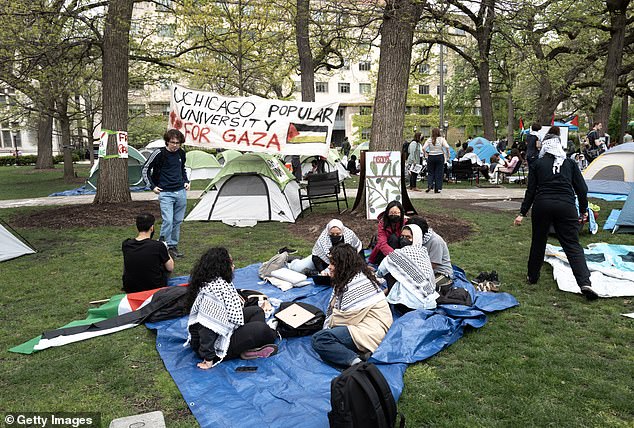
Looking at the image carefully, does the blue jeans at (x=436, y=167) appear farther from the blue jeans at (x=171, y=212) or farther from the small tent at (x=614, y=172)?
the blue jeans at (x=171, y=212)

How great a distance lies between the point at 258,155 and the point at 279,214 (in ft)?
4.38

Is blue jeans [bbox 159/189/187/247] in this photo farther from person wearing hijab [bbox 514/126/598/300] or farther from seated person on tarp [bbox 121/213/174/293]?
person wearing hijab [bbox 514/126/598/300]

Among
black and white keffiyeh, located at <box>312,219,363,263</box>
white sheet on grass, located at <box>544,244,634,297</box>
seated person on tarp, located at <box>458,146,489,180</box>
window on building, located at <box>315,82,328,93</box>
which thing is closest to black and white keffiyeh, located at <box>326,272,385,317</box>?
black and white keffiyeh, located at <box>312,219,363,263</box>

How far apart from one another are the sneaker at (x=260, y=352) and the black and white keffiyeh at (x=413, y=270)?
1452mm

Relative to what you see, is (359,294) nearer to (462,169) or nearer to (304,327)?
(304,327)

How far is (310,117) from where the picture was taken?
352 inches

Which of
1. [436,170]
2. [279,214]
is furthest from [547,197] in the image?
[436,170]

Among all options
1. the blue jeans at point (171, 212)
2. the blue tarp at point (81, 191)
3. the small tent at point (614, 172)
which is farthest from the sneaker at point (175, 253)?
the small tent at point (614, 172)

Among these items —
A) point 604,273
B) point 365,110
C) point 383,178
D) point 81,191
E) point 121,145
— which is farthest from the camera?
point 365,110

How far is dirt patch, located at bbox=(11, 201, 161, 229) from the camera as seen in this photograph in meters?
9.52

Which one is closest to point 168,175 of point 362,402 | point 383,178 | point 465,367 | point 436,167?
point 383,178

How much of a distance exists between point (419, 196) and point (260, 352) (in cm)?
960

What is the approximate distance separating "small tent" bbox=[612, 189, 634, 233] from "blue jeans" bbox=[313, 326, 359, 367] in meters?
6.35

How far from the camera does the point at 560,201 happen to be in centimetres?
502
